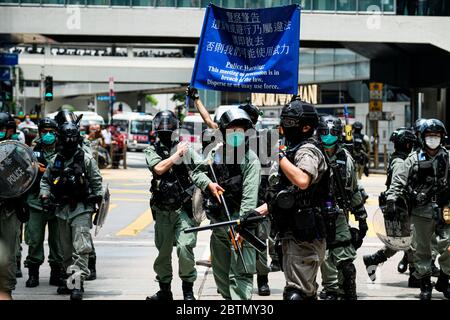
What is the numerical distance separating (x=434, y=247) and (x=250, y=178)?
Answer: 3260 mm

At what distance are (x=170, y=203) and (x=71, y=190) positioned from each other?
3.86 ft

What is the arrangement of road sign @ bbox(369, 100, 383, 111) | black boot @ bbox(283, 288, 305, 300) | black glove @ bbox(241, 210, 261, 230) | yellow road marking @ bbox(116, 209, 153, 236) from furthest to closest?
1. road sign @ bbox(369, 100, 383, 111)
2. yellow road marking @ bbox(116, 209, 153, 236)
3. black glove @ bbox(241, 210, 261, 230)
4. black boot @ bbox(283, 288, 305, 300)

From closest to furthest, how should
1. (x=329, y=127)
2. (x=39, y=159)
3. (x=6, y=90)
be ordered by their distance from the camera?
(x=329, y=127) < (x=39, y=159) < (x=6, y=90)

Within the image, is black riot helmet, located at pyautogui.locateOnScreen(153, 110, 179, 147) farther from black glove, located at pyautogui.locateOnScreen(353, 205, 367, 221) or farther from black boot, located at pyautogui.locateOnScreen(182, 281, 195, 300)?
black glove, located at pyautogui.locateOnScreen(353, 205, 367, 221)

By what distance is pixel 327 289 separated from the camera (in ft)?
30.5

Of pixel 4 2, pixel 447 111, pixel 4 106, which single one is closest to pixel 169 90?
pixel 447 111

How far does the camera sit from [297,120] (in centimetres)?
717

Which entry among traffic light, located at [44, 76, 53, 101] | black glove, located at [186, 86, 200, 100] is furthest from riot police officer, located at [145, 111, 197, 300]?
traffic light, located at [44, 76, 53, 101]

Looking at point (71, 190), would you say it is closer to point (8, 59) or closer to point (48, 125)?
point (48, 125)

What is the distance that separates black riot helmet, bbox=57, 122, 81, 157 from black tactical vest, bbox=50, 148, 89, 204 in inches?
3.1

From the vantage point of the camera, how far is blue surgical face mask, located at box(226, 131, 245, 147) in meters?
8.13

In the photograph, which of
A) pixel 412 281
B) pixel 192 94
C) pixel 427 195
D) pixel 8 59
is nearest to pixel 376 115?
pixel 8 59

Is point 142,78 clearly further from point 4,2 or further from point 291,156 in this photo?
point 291,156

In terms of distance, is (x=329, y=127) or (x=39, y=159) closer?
(x=329, y=127)
